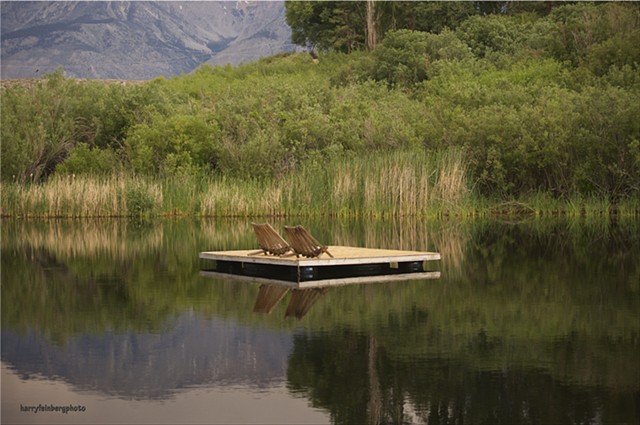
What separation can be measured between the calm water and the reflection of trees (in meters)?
0.02

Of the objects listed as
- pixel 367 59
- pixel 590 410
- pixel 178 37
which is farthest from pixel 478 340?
pixel 178 37

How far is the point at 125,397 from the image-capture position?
8750mm

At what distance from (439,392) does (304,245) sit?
25.9ft

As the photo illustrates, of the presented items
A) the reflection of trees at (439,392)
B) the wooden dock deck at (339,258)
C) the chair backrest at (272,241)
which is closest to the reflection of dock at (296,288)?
the wooden dock deck at (339,258)

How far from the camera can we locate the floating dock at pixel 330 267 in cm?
1614

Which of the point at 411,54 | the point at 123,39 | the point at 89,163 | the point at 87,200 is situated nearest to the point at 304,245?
the point at 87,200

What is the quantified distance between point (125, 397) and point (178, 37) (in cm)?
14198

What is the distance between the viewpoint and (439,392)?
856 cm

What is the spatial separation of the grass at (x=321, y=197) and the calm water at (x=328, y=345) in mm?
10361

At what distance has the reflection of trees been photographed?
7.93 metres

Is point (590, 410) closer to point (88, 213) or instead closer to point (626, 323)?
point (626, 323)

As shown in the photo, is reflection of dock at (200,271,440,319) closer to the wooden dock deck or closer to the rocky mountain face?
the wooden dock deck

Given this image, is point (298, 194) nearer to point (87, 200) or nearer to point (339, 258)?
point (87, 200)

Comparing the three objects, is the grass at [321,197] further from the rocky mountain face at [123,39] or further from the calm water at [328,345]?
the rocky mountain face at [123,39]
